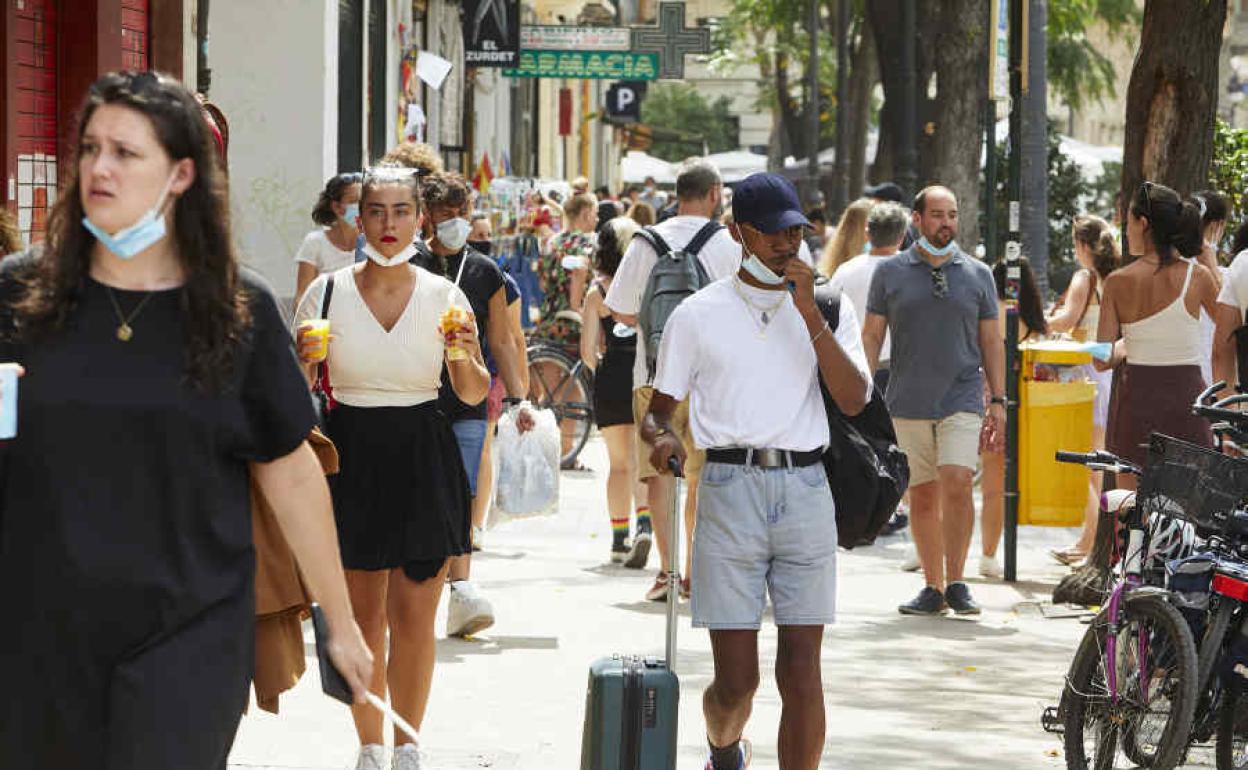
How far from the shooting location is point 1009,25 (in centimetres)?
1146

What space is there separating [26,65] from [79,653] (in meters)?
7.32

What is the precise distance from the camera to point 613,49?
30.5 meters

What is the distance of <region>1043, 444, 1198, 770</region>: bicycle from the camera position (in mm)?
6348

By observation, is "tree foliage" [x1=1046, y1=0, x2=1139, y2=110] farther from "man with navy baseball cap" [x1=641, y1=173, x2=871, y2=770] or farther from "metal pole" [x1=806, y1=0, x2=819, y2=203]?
"man with navy baseball cap" [x1=641, y1=173, x2=871, y2=770]

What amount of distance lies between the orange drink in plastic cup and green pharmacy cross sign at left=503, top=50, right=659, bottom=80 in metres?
22.3

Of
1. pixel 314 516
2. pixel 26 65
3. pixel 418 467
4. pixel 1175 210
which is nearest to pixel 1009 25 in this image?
pixel 1175 210

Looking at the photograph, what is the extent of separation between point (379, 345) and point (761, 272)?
1174 millimetres

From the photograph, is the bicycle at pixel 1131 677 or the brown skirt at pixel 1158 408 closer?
the bicycle at pixel 1131 677

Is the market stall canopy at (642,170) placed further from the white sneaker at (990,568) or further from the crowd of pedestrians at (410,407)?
the white sneaker at (990,568)

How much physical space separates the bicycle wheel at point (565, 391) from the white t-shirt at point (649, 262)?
6331mm

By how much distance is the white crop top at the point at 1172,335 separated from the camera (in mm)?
9438

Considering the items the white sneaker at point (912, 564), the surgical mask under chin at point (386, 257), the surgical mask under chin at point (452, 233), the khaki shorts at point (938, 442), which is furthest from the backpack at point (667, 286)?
the white sneaker at point (912, 564)

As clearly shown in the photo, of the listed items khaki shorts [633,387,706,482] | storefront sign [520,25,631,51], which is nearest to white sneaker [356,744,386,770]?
khaki shorts [633,387,706,482]

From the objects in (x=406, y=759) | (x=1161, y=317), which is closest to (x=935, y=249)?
(x=1161, y=317)
